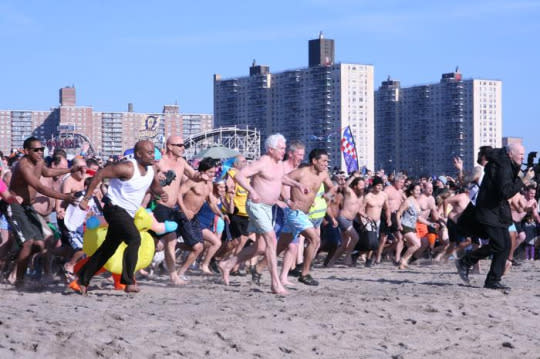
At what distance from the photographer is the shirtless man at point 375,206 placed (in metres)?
16.3

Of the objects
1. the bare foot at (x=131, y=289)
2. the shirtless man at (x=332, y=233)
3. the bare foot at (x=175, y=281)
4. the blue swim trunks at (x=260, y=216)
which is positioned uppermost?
the blue swim trunks at (x=260, y=216)

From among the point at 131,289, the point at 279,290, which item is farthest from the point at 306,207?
the point at 131,289

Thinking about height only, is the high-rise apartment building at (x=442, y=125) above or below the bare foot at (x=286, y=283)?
above

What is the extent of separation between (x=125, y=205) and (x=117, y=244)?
15.9 inches

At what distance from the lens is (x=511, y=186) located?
1096 centimetres

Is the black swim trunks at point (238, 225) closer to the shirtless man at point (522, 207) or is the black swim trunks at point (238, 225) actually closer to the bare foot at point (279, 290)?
the bare foot at point (279, 290)

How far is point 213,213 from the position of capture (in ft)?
44.1

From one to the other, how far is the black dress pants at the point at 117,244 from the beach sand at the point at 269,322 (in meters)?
0.26

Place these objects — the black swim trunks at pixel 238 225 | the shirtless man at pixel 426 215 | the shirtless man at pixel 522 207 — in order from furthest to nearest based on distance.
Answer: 1. the shirtless man at pixel 522 207
2. the shirtless man at pixel 426 215
3. the black swim trunks at pixel 238 225

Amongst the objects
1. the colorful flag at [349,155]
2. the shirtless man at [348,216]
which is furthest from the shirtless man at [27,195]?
the colorful flag at [349,155]

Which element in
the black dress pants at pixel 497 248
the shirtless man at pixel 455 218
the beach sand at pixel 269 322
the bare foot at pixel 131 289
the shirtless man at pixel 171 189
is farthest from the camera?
the shirtless man at pixel 455 218

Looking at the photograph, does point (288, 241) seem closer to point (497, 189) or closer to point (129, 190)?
point (497, 189)

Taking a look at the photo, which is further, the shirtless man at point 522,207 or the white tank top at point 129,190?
the shirtless man at point 522,207

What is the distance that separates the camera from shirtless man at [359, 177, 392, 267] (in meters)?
16.3
